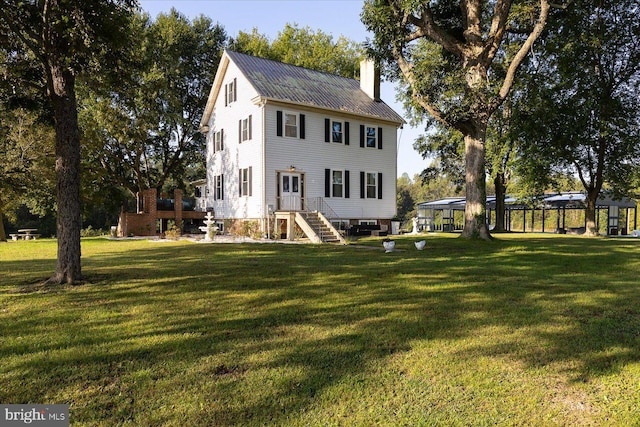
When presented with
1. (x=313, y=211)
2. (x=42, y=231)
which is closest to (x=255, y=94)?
(x=313, y=211)

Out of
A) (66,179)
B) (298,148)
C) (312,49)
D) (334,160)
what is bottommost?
(66,179)

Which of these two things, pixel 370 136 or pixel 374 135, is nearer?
pixel 370 136

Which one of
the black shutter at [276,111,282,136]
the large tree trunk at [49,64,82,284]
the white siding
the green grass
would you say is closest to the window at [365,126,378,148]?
the white siding

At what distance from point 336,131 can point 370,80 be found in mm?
5322

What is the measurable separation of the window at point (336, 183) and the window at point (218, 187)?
21.0 feet

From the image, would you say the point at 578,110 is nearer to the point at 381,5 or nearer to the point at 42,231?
the point at 381,5

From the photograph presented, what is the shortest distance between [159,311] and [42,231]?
4191 cm

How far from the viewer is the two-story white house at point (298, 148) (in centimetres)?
1892

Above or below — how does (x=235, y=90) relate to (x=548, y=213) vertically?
above

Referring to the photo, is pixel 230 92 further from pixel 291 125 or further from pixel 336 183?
pixel 336 183

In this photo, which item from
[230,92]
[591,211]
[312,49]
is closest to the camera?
[230,92]

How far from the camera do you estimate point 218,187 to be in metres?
23.5

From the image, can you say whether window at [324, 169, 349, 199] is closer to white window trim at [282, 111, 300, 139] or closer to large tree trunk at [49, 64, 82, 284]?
white window trim at [282, 111, 300, 139]

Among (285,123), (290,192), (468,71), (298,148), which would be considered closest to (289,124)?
(285,123)
